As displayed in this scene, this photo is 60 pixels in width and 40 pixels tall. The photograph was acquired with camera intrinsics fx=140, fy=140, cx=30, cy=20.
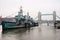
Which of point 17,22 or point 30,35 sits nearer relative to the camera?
point 30,35

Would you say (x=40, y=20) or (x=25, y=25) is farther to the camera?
(x=40, y=20)

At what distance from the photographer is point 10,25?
11.1 metres

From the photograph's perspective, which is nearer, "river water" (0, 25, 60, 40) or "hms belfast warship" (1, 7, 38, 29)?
"river water" (0, 25, 60, 40)

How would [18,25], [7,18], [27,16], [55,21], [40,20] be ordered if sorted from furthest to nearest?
[40,20] < [55,21] < [27,16] < [18,25] < [7,18]

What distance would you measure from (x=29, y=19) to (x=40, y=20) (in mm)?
3667

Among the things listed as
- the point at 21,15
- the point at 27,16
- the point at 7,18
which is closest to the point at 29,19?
the point at 27,16

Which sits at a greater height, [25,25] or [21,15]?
[21,15]

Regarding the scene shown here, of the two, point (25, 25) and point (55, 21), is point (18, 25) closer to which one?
point (25, 25)

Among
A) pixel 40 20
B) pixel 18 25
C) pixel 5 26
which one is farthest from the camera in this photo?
pixel 40 20

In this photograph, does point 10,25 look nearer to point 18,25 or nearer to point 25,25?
point 18,25

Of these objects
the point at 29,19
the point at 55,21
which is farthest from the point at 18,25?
the point at 55,21

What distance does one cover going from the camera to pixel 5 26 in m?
10.6

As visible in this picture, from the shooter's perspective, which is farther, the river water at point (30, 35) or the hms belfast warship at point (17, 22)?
the hms belfast warship at point (17, 22)

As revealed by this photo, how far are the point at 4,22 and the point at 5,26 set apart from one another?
43 centimetres
